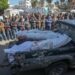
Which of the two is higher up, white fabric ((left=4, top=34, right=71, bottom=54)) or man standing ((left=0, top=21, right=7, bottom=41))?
white fabric ((left=4, top=34, right=71, bottom=54))

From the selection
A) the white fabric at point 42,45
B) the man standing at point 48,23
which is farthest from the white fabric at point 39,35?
the man standing at point 48,23

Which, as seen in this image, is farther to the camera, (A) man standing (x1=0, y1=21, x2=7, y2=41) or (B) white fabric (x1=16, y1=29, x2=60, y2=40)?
(A) man standing (x1=0, y1=21, x2=7, y2=41)

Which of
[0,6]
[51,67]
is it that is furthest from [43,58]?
[0,6]

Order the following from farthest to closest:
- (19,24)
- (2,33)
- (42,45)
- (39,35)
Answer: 1. (19,24)
2. (2,33)
3. (39,35)
4. (42,45)

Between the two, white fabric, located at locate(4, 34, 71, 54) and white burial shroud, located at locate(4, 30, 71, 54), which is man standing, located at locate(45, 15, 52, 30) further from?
white fabric, located at locate(4, 34, 71, 54)

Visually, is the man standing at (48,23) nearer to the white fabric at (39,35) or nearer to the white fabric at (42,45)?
the white fabric at (39,35)

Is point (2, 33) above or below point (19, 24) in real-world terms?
below

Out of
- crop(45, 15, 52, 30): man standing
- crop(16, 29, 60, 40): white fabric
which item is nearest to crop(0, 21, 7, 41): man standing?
crop(45, 15, 52, 30): man standing

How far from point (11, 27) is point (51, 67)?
8281mm

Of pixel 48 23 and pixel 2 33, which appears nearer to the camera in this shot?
pixel 2 33

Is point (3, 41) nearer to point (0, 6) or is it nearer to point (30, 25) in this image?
point (30, 25)

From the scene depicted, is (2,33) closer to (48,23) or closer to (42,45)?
(48,23)

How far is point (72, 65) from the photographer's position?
25.8 ft

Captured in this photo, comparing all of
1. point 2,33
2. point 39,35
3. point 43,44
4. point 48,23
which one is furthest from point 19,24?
point 43,44
